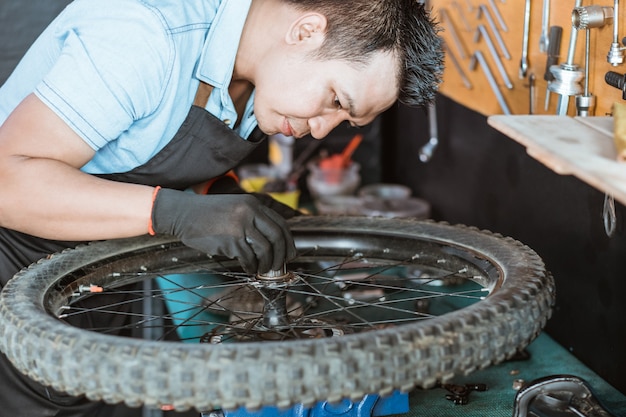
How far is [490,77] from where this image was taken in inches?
76.4

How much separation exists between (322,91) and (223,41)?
0.19m

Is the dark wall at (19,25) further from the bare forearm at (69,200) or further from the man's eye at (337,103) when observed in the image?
the man's eye at (337,103)

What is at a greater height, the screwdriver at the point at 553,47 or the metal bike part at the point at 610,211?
the screwdriver at the point at 553,47

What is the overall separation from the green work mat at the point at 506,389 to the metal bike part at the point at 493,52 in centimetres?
59

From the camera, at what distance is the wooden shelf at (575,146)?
2.66 ft

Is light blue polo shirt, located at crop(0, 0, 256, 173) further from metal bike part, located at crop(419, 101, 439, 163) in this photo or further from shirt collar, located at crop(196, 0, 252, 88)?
metal bike part, located at crop(419, 101, 439, 163)

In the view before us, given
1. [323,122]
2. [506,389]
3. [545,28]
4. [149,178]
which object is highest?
[545,28]

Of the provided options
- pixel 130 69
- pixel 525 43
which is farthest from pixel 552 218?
pixel 130 69

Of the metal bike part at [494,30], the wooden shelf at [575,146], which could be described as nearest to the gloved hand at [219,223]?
the wooden shelf at [575,146]

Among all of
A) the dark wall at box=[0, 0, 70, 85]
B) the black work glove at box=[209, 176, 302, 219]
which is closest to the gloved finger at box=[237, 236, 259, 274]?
the black work glove at box=[209, 176, 302, 219]

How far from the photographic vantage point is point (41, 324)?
969 mm

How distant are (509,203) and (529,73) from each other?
0.37 meters

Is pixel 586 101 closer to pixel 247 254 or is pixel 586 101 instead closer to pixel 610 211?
pixel 610 211

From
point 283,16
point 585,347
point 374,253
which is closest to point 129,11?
point 283,16
